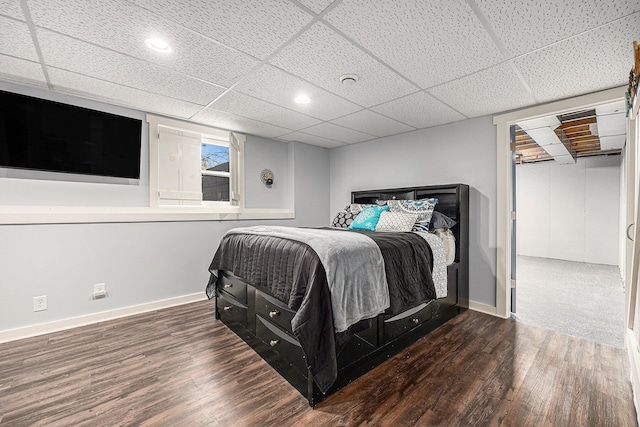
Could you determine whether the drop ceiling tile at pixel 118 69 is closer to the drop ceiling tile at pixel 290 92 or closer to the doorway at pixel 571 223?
the drop ceiling tile at pixel 290 92

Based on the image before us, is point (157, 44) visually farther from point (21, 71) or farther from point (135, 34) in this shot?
point (21, 71)

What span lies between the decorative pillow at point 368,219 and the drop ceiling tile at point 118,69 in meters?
Result: 2.05

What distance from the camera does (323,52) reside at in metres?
1.97

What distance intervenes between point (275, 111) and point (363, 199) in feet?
6.41

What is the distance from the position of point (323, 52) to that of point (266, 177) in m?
2.64

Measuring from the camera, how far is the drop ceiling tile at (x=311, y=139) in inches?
166

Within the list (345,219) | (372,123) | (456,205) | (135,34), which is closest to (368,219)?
(345,219)

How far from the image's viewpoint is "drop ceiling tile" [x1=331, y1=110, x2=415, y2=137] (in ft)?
10.9

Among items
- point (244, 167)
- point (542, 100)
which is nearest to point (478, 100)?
point (542, 100)

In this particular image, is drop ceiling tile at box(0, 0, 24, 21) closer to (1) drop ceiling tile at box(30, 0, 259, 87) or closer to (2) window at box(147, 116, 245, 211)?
(1) drop ceiling tile at box(30, 0, 259, 87)

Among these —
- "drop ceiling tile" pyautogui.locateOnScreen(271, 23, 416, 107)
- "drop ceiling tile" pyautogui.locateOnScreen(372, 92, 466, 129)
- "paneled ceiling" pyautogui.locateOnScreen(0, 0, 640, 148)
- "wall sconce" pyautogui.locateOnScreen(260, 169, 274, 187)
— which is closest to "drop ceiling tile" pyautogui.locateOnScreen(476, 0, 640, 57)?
"paneled ceiling" pyautogui.locateOnScreen(0, 0, 640, 148)

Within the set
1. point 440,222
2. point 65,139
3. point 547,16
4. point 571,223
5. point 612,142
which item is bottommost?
point 571,223

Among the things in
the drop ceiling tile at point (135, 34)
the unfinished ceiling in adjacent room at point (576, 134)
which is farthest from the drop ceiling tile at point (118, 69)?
the unfinished ceiling in adjacent room at point (576, 134)

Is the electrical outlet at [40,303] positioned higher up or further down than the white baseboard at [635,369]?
higher up
